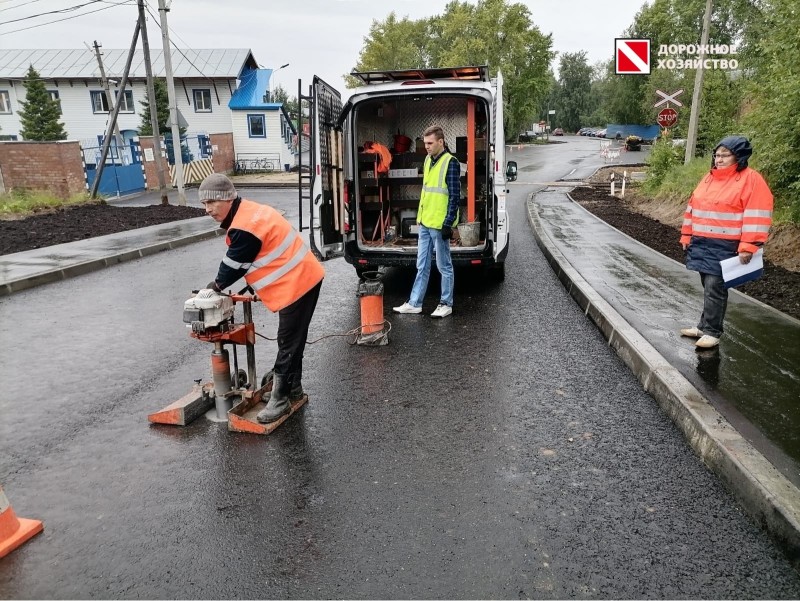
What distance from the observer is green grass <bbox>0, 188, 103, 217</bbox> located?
51.6 feet

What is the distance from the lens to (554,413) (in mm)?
4242

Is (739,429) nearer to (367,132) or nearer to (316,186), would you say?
(316,186)

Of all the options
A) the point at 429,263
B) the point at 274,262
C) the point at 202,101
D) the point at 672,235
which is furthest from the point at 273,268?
the point at 202,101

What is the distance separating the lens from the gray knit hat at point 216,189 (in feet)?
12.2

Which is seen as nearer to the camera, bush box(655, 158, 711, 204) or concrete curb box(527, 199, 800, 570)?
concrete curb box(527, 199, 800, 570)

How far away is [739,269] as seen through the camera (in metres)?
4.65

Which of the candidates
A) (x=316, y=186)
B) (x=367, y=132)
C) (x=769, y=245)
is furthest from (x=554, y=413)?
(x=769, y=245)

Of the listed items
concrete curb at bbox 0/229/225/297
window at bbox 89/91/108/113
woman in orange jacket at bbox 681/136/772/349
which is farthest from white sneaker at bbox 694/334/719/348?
window at bbox 89/91/108/113

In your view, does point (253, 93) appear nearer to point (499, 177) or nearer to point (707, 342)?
point (499, 177)

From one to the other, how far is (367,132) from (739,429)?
6.60 meters

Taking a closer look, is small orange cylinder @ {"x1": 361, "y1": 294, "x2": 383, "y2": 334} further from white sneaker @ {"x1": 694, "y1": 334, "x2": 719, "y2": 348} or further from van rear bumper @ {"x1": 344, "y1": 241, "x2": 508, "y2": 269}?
white sneaker @ {"x1": 694, "y1": 334, "x2": 719, "y2": 348}

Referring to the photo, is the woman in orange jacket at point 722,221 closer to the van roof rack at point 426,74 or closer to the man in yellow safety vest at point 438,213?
the man in yellow safety vest at point 438,213

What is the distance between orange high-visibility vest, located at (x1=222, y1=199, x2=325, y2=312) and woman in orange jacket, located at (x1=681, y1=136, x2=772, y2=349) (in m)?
3.18

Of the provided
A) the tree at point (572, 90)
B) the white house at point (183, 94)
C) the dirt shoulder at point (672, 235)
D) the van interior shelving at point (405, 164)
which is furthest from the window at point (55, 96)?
the tree at point (572, 90)
